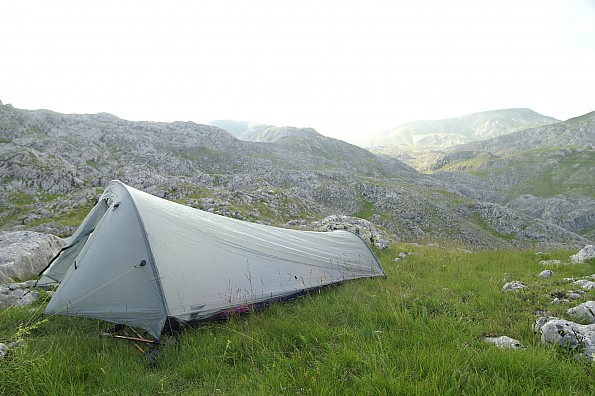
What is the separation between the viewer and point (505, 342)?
4.09 meters

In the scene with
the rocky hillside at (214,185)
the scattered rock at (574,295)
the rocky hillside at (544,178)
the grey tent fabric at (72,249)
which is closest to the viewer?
the scattered rock at (574,295)

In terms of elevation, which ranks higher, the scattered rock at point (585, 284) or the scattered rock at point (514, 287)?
the scattered rock at point (585, 284)

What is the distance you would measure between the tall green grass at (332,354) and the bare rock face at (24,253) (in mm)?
4784

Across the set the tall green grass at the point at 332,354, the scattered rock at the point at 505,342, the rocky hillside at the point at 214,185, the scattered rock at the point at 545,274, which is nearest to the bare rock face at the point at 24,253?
the tall green grass at the point at 332,354

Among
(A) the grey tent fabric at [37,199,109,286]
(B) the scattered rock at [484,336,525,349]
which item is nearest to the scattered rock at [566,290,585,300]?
(B) the scattered rock at [484,336,525,349]

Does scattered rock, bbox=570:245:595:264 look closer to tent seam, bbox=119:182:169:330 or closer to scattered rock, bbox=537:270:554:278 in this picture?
scattered rock, bbox=537:270:554:278

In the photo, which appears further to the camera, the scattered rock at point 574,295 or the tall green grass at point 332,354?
the scattered rock at point 574,295

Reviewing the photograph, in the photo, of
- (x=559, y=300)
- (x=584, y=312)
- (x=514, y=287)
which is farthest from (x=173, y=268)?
(x=559, y=300)

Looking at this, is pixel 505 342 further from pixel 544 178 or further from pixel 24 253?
pixel 544 178

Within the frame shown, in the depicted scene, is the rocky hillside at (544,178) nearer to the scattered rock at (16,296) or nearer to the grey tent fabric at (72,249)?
the grey tent fabric at (72,249)

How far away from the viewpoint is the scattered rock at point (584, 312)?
16.1ft

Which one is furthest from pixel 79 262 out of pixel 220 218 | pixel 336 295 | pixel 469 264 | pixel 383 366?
pixel 469 264

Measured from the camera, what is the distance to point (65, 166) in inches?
2003

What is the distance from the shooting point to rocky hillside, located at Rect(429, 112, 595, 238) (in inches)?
3214
